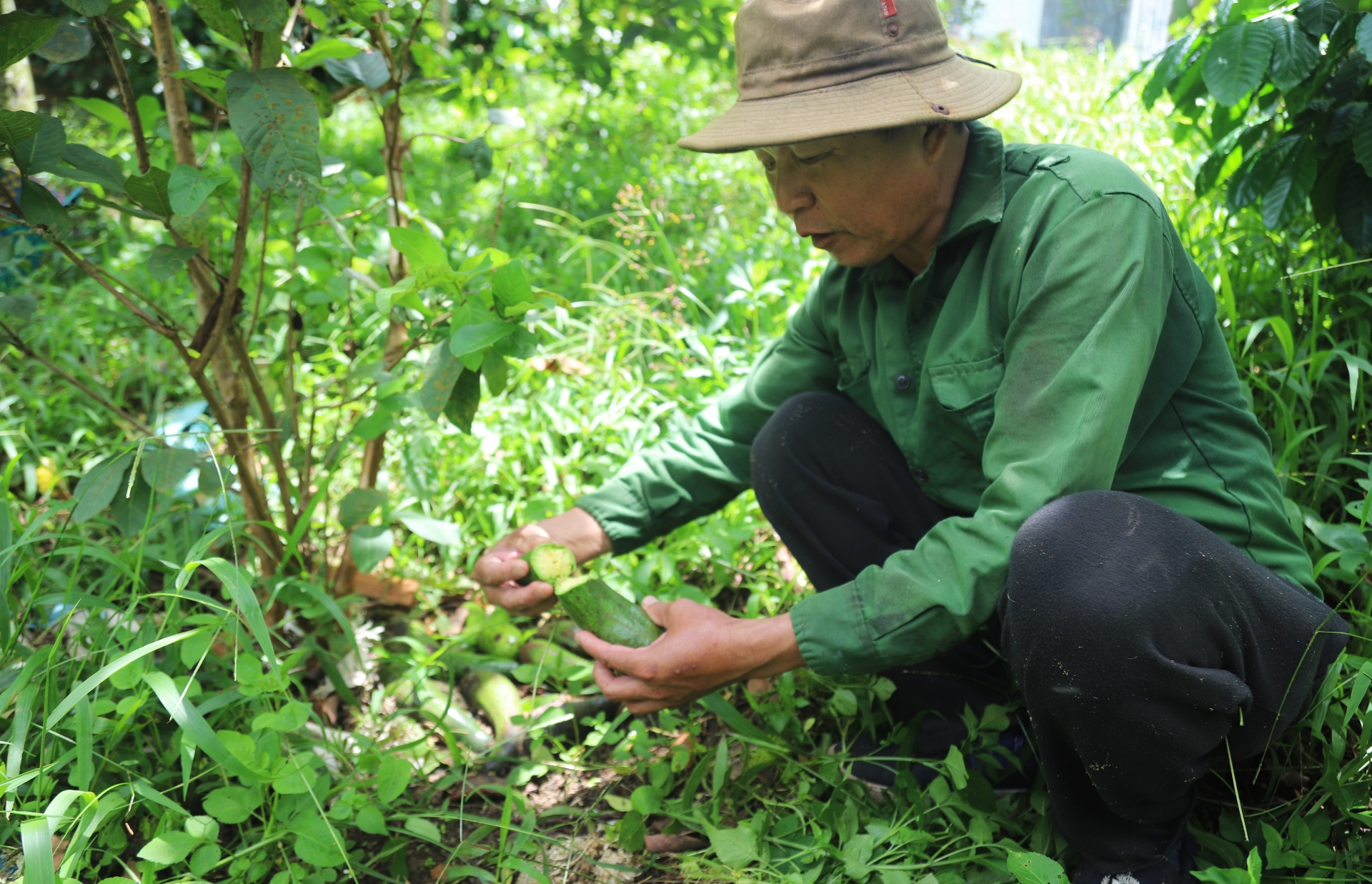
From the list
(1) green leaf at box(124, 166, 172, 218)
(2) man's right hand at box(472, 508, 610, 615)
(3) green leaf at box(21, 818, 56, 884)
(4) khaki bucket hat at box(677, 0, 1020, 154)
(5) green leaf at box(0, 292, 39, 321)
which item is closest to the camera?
(3) green leaf at box(21, 818, 56, 884)

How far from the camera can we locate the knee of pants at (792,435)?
68.6 inches

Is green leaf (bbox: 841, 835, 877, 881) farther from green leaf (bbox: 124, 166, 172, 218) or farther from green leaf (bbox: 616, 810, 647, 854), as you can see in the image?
green leaf (bbox: 124, 166, 172, 218)

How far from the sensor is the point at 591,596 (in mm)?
1597

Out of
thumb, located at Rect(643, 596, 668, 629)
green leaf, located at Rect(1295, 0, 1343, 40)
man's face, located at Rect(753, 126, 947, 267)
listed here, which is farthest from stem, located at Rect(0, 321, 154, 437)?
green leaf, located at Rect(1295, 0, 1343, 40)

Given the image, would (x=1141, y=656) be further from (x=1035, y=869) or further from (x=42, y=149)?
(x=42, y=149)

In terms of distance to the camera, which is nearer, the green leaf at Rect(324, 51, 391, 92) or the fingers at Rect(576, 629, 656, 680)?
the fingers at Rect(576, 629, 656, 680)

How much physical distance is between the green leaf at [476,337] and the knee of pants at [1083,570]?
82cm

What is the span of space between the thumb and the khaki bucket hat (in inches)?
29.9

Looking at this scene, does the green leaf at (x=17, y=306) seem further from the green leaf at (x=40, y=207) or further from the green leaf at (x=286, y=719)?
the green leaf at (x=286, y=719)

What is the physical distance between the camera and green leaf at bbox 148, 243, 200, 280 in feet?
4.94

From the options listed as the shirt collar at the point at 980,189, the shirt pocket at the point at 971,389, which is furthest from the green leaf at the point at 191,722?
the shirt collar at the point at 980,189

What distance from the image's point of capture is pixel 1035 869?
3.78ft

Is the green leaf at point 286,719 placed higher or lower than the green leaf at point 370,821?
higher

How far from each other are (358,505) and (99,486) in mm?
459
